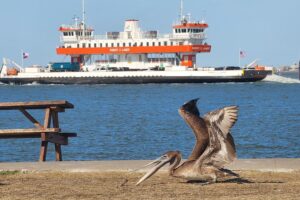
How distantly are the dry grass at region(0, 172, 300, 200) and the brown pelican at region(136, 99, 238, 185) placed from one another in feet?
0.61

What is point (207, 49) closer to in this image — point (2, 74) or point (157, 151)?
point (2, 74)

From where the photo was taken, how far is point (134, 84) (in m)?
105

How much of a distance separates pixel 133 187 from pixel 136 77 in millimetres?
89526

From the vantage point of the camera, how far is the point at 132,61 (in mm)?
105438

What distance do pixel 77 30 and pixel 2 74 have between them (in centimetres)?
1042

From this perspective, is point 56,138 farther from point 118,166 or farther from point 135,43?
point 135,43

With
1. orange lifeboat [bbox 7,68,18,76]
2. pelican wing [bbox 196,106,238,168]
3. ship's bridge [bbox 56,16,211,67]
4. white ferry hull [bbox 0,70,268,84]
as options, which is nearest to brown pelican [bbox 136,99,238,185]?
pelican wing [bbox 196,106,238,168]

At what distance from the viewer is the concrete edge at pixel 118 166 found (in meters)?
12.1

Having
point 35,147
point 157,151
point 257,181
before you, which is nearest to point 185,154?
point 157,151

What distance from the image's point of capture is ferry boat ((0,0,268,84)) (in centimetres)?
9850

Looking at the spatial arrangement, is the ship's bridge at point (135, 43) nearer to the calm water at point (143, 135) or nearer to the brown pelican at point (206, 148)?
the calm water at point (143, 135)

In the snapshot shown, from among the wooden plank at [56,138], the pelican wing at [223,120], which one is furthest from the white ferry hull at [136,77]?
the pelican wing at [223,120]

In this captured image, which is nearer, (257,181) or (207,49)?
(257,181)

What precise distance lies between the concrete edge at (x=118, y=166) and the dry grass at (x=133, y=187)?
299mm
